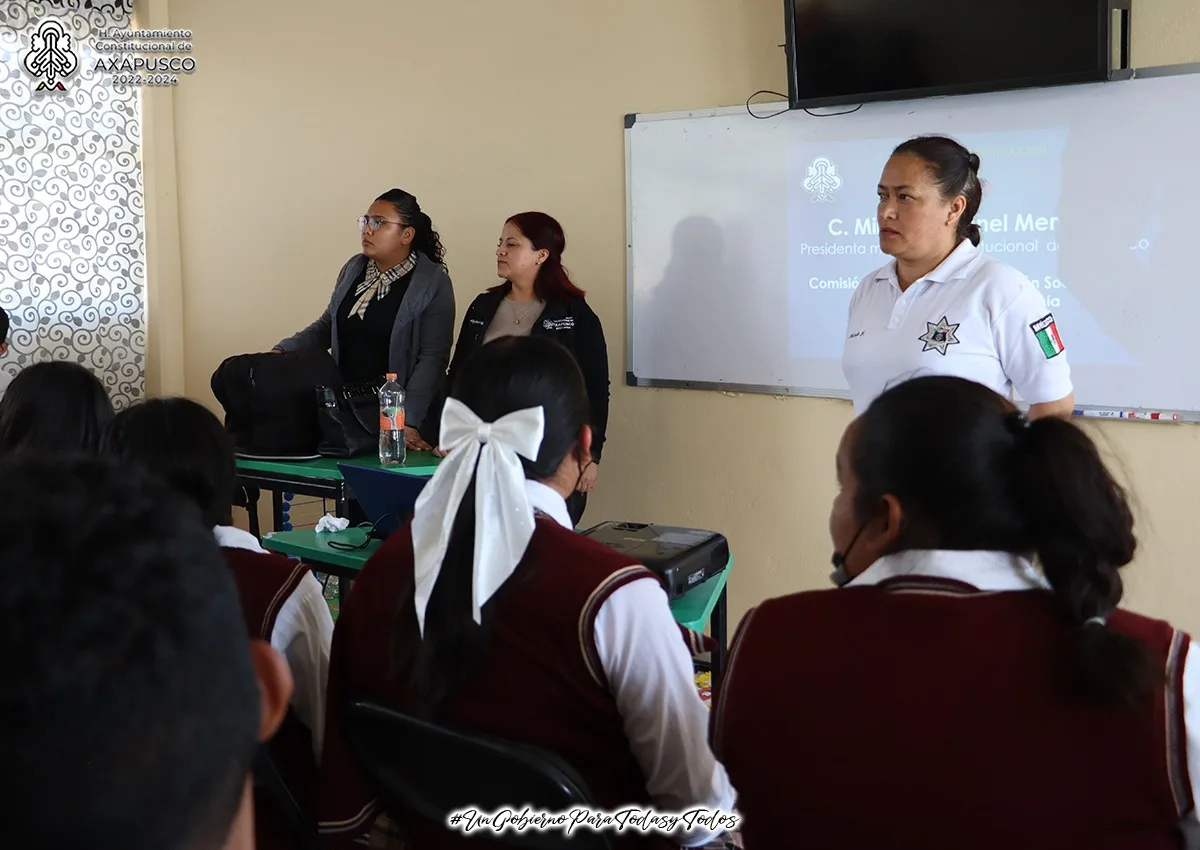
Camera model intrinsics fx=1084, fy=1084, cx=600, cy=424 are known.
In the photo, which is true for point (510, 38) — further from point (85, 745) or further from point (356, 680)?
point (85, 745)

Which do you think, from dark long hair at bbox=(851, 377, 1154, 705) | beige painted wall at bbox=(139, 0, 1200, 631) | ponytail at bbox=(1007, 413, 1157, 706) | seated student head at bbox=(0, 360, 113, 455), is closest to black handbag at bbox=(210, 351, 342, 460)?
beige painted wall at bbox=(139, 0, 1200, 631)

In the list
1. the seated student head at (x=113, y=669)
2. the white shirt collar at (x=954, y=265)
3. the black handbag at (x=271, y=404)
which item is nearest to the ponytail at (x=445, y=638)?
the seated student head at (x=113, y=669)

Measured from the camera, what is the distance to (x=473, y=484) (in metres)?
1.36

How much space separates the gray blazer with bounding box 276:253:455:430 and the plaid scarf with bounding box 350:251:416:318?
38mm

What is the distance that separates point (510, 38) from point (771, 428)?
1791 millimetres

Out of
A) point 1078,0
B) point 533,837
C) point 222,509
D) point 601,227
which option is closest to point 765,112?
point 601,227

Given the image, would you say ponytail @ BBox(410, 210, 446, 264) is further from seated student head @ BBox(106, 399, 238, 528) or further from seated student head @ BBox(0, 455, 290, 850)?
seated student head @ BBox(0, 455, 290, 850)

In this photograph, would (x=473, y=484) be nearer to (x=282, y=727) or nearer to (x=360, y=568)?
(x=282, y=727)

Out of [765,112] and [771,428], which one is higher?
[765,112]

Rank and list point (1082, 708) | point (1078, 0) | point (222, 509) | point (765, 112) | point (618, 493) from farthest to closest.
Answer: point (618, 493) → point (765, 112) → point (1078, 0) → point (222, 509) → point (1082, 708)

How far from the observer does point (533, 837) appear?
3.97 feet

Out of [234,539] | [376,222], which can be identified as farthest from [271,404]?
[234,539]

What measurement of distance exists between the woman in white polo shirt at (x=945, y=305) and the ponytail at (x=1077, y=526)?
4.47 ft

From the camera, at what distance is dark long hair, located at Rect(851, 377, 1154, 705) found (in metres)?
1.04
